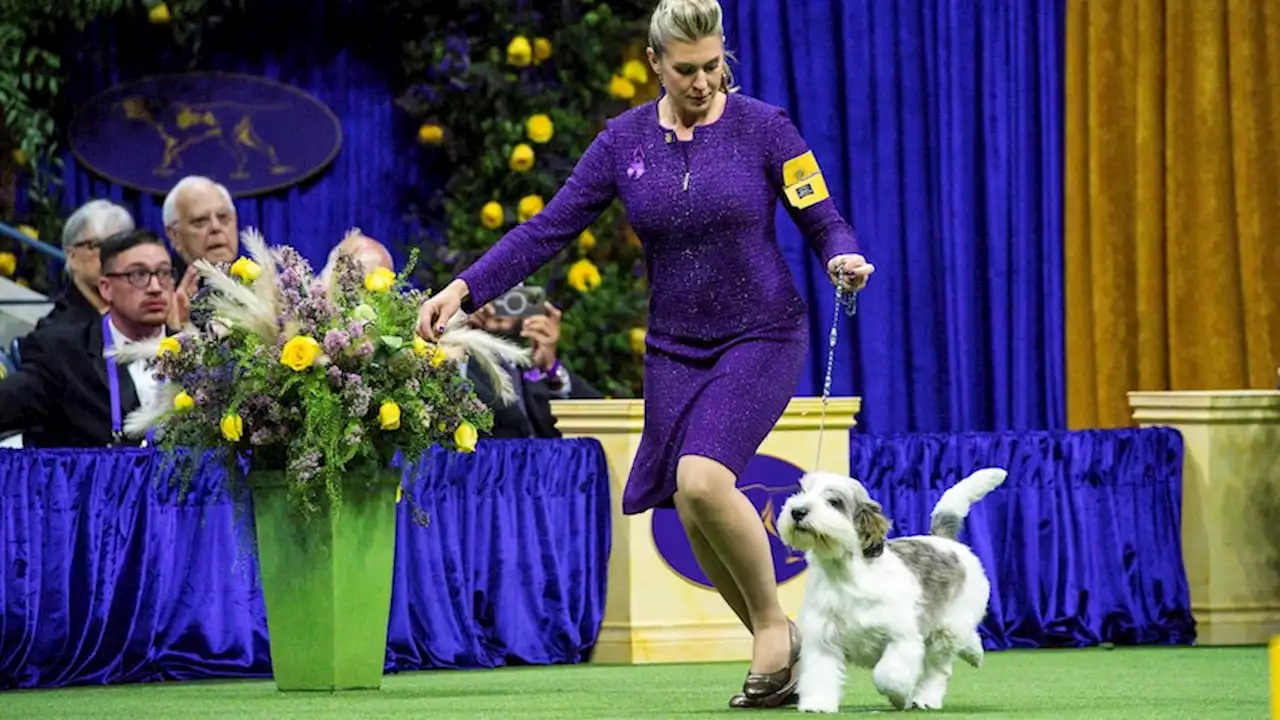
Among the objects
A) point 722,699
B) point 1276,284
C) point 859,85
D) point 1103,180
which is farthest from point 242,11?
point 722,699

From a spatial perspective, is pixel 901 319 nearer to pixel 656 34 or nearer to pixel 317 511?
pixel 317 511

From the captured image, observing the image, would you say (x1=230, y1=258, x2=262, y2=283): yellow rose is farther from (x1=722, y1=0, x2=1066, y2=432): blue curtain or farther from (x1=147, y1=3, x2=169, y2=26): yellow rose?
(x1=722, y1=0, x2=1066, y2=432): blue curtain

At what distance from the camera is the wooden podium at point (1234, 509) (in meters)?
7.39

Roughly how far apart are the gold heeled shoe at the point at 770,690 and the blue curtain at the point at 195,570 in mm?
1421

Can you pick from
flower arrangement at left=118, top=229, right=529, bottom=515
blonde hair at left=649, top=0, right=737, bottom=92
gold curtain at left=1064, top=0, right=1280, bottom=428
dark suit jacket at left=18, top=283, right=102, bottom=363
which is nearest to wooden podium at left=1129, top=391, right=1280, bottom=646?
gold curtain at left=1064, top=0, right=1280, bottom=428

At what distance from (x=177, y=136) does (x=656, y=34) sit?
211 inches

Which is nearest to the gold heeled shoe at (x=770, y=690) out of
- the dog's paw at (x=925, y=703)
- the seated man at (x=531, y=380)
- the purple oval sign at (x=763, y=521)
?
the dog's paw at (x=925, y=703)

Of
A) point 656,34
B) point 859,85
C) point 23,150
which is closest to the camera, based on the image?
point 656,34

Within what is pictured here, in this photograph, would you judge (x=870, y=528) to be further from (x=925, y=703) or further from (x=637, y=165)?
(x=637, y=165)

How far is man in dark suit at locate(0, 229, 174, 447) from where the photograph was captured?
22.8 ft

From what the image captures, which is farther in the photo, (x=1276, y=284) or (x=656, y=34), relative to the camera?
(x=1276, y=284)

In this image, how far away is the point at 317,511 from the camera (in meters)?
5.55

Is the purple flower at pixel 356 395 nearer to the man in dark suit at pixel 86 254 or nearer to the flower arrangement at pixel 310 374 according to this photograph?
the flower arrangement at pixel 310 374

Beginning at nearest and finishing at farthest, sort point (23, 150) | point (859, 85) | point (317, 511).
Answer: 1. point (317, 511)
2. point (23, 150)
3. point (859, 85)
